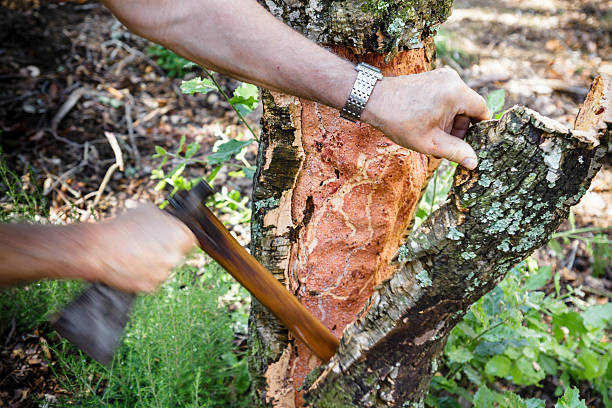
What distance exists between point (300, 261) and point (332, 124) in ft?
1.72

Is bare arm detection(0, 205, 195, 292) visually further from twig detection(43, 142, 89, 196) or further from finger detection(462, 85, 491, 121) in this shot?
twig detection(43, 142, 89, 196)

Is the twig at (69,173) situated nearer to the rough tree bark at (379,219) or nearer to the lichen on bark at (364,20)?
the rough tree bark at (379,219)

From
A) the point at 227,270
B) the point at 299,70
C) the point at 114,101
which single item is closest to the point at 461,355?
the point at 227,270

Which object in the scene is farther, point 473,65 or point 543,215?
point 473,65

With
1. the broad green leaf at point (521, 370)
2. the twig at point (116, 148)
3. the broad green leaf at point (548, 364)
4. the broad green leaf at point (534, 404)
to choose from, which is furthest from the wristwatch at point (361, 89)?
the twig at point (116, 148)

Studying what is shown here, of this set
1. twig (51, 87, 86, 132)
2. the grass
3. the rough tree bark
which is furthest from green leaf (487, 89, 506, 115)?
twig (51, 87, 86, 132)

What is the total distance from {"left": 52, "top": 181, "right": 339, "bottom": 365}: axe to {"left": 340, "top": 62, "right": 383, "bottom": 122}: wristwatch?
468mm

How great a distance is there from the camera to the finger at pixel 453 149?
4.05 ft

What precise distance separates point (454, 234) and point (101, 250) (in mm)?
917

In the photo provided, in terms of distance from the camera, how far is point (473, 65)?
484cm

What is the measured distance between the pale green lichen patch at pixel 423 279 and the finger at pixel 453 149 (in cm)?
35

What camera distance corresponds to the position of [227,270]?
1.38 m

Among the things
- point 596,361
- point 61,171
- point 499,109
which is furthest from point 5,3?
point 596,361

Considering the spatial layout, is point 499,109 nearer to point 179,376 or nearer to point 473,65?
point 179,376
